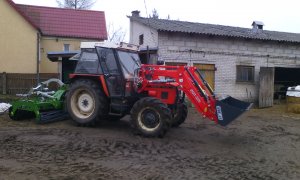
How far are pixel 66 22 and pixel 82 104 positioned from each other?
16.5 metres

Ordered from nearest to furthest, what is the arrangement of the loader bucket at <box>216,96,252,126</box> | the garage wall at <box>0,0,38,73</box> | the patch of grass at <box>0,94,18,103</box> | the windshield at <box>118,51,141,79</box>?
the loader bucket at <box>216,96,252,126</box>
the windshield at <box>118,51,141,79</box>
the patch of grass at <box>0,94,18,103</box>
the garage wall at <box>0,0,38,73</box>

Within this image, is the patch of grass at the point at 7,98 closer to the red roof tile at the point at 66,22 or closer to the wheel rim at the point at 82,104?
the wheel rim at the point at 82,104

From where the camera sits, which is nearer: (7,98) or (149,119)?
(149,119)

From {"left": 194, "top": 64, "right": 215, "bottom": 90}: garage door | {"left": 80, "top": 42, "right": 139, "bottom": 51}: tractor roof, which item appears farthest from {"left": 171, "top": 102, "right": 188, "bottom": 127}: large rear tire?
{"left": 194, "top": 64, "right": 215, "bottom": 90}: garage door

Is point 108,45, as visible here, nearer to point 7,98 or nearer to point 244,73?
point 7,98

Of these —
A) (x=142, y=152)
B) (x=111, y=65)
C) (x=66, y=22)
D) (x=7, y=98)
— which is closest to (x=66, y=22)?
(x=66, y=22)

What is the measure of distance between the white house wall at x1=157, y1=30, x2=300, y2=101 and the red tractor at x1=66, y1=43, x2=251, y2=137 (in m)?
6.29

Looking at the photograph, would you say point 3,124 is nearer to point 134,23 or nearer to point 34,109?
point 34,109

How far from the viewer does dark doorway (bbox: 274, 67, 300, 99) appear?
872 inches

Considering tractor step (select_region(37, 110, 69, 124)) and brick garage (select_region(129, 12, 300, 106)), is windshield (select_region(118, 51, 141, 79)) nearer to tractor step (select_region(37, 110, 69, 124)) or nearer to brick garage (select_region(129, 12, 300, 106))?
tractor step (select_region(37, 110, 69, 124))

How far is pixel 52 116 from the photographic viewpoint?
11.1 metres

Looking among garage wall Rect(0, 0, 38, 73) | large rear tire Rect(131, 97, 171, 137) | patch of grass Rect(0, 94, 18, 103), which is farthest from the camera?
garage wall Rect(0, 0, 38, 73)

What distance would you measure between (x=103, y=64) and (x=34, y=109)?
94.7 inches

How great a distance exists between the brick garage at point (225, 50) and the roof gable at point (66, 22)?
18.0 feet
